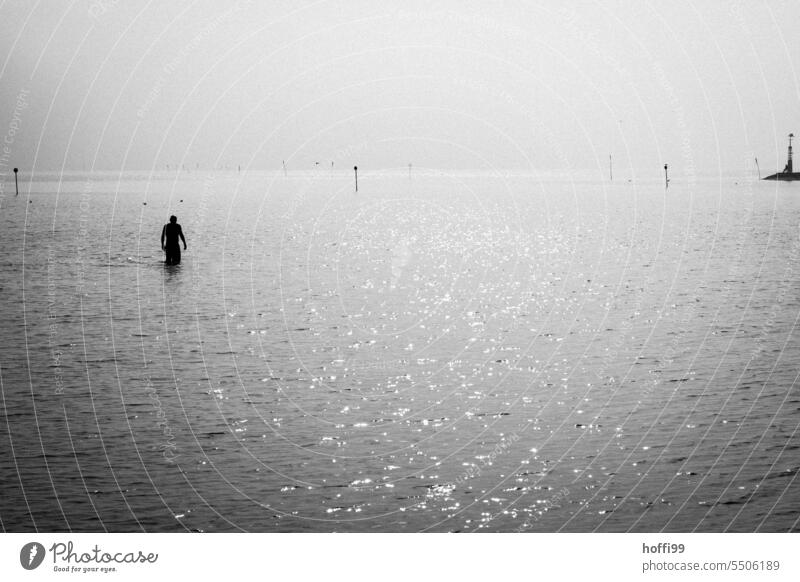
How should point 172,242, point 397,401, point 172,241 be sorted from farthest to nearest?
point 172,242
point 172,241
point 397,401

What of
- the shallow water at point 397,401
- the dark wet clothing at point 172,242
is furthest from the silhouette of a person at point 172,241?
the shallow water at point 397,401

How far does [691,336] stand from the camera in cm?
3462

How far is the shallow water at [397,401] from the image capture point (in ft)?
57.4

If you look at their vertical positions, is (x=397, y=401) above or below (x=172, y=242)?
below

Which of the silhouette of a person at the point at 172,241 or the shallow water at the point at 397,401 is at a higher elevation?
the silhouette of a person at the point at 172,241

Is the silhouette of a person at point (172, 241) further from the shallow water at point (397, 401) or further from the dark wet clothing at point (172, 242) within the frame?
the shallow water at point (397, 401)

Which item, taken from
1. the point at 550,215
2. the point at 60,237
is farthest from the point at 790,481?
the point at 550,215

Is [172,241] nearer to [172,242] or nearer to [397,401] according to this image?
[172,242]

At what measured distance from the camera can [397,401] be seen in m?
25.1

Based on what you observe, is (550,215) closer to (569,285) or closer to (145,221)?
(145,221)

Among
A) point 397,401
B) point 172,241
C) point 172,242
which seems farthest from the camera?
point 172,242

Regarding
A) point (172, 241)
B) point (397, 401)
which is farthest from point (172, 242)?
point (397, 401)
